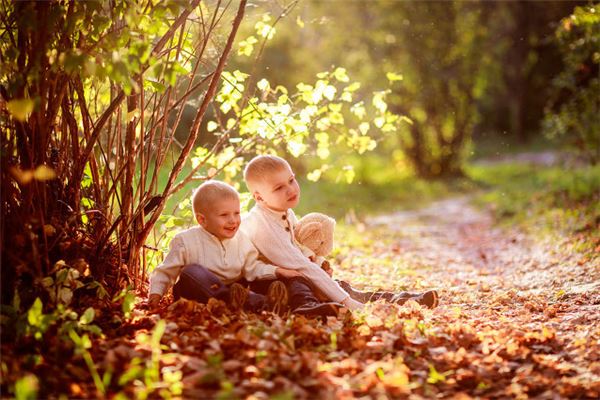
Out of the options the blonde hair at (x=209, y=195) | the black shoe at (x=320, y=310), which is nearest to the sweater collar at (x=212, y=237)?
the blonde hair at (x=209, y=195)

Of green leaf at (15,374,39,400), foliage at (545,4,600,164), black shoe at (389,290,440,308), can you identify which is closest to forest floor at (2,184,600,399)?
black shoe at (389,290,440,308)

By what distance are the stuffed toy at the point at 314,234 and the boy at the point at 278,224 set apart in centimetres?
14

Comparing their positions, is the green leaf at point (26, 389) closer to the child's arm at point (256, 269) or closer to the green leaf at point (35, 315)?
the green leaf at point (35, 315)

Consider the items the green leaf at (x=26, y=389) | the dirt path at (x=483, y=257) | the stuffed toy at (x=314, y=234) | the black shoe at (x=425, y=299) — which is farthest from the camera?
the dirt path at (x=483, y=257)

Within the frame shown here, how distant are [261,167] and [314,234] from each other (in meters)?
0.61

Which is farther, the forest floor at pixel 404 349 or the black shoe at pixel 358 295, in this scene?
the black shoe at pixel 358 295

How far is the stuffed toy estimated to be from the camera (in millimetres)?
4652

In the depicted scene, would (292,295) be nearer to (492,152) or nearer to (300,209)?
(300,209)

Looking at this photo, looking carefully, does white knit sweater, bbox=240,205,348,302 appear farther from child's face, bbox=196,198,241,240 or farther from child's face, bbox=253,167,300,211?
child's face, bbox=196,198,241,240

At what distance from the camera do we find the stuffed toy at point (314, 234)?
4.65m

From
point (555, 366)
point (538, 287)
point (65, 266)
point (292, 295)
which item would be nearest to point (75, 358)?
point (65, 266)

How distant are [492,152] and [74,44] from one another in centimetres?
2344

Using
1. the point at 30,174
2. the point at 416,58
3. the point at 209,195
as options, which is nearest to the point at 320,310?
the point at 209,195

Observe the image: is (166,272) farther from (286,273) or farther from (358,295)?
(358,295)
